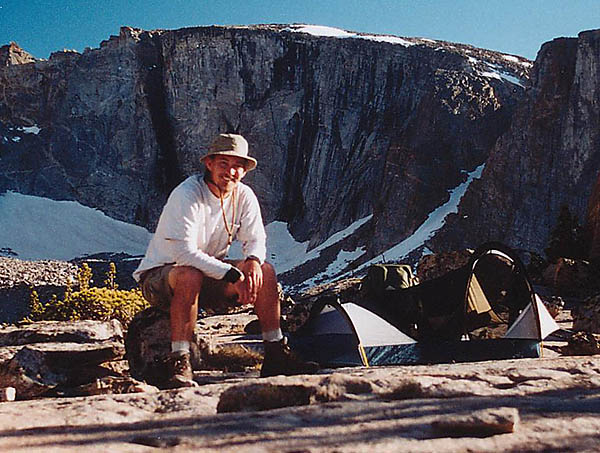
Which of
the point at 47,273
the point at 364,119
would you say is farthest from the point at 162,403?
the point at 364,119

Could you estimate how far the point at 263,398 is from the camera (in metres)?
2.59

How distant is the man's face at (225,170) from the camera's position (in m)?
4.43

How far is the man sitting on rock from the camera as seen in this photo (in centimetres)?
409

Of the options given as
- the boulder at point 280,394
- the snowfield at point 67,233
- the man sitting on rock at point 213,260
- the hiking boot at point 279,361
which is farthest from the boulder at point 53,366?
the snowfield at point 67,233

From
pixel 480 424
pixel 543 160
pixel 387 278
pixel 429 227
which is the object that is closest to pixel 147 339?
pixel 480 424

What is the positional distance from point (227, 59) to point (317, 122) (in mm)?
9348

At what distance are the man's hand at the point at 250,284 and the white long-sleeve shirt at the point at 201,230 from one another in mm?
150

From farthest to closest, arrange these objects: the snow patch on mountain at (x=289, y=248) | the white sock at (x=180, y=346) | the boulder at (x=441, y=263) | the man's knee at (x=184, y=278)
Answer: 1. the snow patch on mountain at (x=289, y=248)
2. the boulder at (x=441, y=263)
3. the man's knee at (x=184, y=278)
4. the white sock at (x=180, y=346)

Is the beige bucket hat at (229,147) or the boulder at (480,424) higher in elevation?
the beige bucket hat at (229,147)

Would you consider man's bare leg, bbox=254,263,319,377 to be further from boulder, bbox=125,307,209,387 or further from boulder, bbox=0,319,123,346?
boulder, bbox=0,319,123,346

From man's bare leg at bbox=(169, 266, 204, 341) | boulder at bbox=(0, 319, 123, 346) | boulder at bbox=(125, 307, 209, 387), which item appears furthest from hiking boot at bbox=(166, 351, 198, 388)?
boulder at bbox=(0, 319, 123, 346)

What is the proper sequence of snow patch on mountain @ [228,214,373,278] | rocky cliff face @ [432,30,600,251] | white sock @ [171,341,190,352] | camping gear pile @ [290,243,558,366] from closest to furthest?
white sock @ [171,341,190,352]
camping gear pile @ [290,243,558,366]
rocky cliff face @ [432,30,600,251]
snow patch on mountain @ [228,214,373,278]

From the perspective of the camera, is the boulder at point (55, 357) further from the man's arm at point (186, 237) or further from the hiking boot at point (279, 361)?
the hiking boot at point (279, 361)

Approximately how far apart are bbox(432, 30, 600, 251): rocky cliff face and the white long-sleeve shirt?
2597 centimetres
